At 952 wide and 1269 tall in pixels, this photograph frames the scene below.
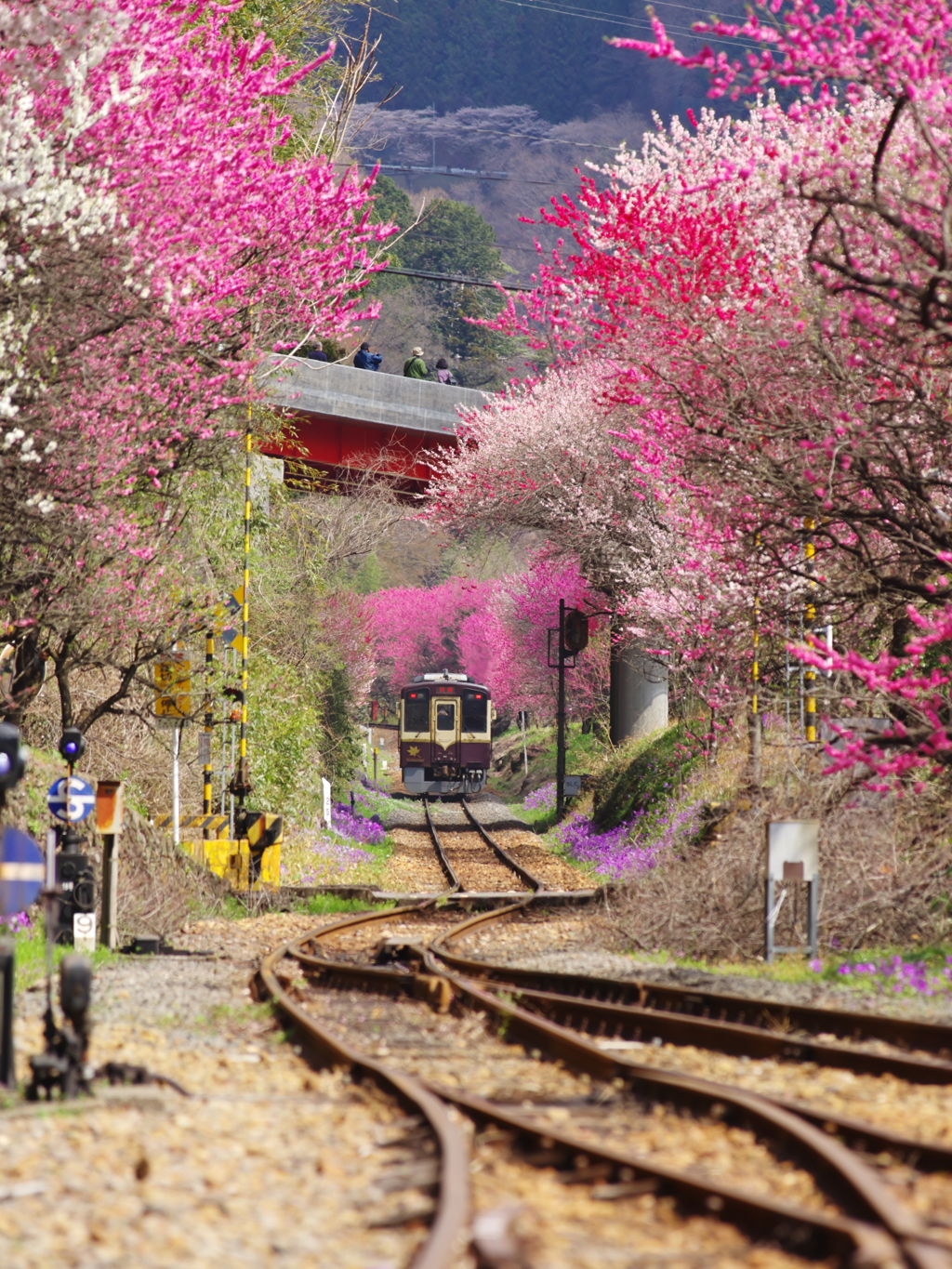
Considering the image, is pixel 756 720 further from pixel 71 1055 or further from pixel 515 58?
pixel 515 58

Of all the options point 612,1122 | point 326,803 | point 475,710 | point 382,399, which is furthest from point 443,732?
point 612,1122

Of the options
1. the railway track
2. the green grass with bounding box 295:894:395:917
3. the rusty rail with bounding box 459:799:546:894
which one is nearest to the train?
the rusty rail with bounding box 459:799:546:894

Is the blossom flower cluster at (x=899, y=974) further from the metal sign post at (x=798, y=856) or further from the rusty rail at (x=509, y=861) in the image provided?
the rusty rail at (x=509, y=861)

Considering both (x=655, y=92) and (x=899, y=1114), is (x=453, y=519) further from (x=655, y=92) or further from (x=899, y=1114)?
(x=655, y=92)

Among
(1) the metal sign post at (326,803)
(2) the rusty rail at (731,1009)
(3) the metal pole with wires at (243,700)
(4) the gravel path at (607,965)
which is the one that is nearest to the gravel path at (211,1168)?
(2) the rusty rail at (731,1009)

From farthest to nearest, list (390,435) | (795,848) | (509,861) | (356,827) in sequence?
(390,435) → (356,827) → (509,861) → (795,848)

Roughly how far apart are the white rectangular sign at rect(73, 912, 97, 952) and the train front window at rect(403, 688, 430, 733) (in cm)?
2860

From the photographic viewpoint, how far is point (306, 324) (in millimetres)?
17156

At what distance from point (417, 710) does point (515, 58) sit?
155 m

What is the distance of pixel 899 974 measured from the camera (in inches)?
359

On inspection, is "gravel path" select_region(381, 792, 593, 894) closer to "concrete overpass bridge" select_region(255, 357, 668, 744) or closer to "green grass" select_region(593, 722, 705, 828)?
"green grass" select_region(593, 722, 705, 828)

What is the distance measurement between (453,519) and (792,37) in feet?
67.4

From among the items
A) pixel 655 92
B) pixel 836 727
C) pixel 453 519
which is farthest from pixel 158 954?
pixel 655 92

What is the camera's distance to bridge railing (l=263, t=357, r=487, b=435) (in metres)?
30.0
